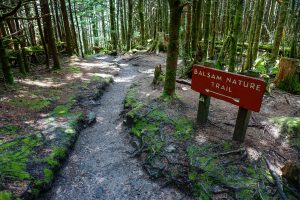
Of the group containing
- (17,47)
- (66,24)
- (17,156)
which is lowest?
(17,156)

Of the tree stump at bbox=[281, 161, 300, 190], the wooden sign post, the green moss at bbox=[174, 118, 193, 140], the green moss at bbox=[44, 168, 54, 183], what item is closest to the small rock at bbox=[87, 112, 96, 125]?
the green moss at bbox=[44, 168, 54, 183]

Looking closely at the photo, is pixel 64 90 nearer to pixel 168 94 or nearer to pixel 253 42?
pixel 168 94

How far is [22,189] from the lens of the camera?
4305 mm

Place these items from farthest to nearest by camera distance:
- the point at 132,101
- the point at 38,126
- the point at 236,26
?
the point at 132,101 < the point at 236,26 < the point at 38,126

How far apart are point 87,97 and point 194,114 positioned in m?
4.76

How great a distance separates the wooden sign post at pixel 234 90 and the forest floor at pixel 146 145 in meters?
0.54

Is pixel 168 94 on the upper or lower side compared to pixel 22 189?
upper

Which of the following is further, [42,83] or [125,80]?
[125,80]

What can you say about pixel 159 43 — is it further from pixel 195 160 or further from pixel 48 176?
pixel 48 176

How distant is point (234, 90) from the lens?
5160mm

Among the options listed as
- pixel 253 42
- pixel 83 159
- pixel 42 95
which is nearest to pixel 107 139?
pixel 83 159

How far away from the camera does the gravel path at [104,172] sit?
4.93 metres

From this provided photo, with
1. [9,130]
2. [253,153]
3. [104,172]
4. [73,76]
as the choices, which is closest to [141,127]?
[104,172]

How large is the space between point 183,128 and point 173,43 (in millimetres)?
2668
